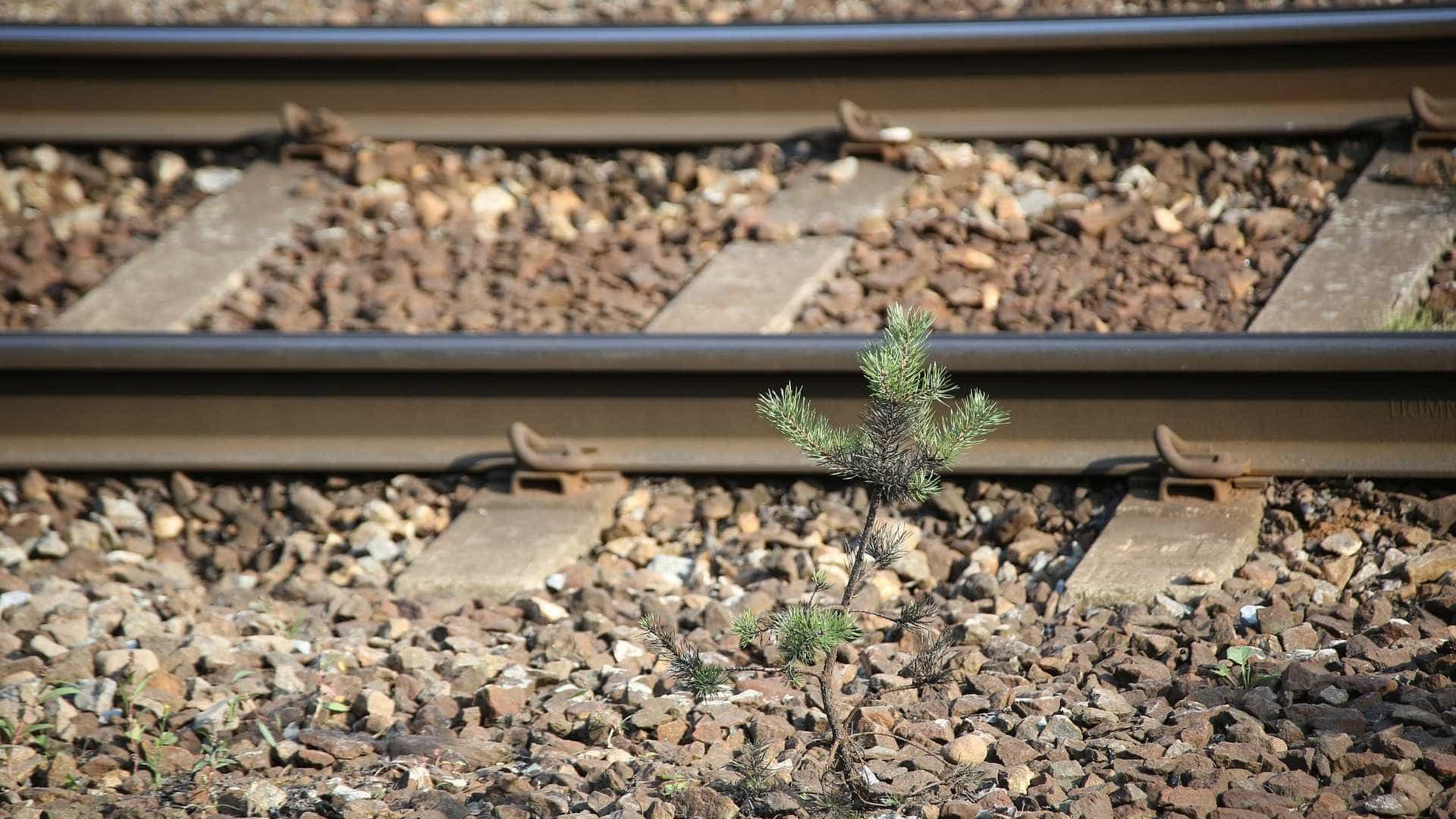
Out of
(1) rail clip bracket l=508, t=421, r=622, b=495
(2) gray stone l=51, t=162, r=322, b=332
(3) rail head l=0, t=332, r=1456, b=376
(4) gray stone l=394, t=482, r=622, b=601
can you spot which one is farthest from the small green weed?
(2) gray stone l=51, t=162, r=322, b=332

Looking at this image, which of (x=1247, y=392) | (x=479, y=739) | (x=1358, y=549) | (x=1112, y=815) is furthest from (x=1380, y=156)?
(x=479, y=739)

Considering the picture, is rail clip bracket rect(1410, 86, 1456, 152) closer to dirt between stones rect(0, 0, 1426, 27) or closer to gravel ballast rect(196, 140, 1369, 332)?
gravel ballast rect(196, 140, 1369, 332)

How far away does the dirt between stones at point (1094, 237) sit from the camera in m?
4.54

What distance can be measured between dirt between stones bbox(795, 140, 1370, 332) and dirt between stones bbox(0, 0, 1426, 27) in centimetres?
76

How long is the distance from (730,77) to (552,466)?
2.23m

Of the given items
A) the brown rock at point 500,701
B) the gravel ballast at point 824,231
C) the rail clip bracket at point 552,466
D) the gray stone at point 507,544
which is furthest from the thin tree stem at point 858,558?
the gravel ballast at point 824,231

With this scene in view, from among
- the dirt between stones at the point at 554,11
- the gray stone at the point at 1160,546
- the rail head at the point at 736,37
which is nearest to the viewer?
the gray stone at the point at 1160,546

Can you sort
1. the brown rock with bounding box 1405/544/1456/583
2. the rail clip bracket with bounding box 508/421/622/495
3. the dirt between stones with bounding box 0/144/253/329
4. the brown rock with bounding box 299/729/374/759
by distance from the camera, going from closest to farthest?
the brown rock with bounding box 299/729/374/759 → the brown rock with bounding box 1405/544/1456/583 → the rail clip bracket with bounding box 508/421/622/495 → the dirt between stones with bounding box 0/144/253/329

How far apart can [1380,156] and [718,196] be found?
7.64ft

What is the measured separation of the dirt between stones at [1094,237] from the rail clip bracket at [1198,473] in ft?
2.45

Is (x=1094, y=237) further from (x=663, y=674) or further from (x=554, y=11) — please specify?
(x=554, y=11)

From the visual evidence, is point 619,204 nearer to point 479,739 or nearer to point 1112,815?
point 479,739

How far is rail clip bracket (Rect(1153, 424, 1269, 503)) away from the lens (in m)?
3.69

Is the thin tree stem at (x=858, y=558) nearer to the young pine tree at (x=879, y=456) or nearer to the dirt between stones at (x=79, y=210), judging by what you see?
the young pine tree at (x=879, y=456)
